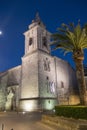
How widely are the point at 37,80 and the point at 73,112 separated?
2022 centimetres

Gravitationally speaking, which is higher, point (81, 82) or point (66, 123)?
point (81, 82)

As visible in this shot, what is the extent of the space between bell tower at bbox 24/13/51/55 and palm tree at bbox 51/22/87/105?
16.7 meters

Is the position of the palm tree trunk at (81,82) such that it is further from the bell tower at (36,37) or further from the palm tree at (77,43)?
the bell tower at (36,37)

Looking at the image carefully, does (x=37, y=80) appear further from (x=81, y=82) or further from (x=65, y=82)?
(x=81, y=82)

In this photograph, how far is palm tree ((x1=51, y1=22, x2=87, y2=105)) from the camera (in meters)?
17.2

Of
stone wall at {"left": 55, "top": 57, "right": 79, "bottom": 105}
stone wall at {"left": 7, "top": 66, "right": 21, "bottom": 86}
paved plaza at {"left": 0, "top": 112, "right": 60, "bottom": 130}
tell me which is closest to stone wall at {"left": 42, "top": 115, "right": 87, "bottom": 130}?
paved plaza at {"left": 0, "top": 112, "right": 60, "bottom": 130}

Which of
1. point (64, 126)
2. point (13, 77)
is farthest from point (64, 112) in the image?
point (13, 77)

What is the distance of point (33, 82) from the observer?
34312 millimetres

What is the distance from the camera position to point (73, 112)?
13719mm

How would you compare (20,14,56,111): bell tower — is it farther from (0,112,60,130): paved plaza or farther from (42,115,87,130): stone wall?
(42,115,87,130): stone wall

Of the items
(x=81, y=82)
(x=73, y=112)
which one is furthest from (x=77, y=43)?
(x=73, y=112)

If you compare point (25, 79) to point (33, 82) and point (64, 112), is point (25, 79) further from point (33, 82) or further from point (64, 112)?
point (64, 112)

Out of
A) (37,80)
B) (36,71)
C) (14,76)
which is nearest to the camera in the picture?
(37,80)

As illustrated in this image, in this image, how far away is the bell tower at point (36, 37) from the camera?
37781mm
